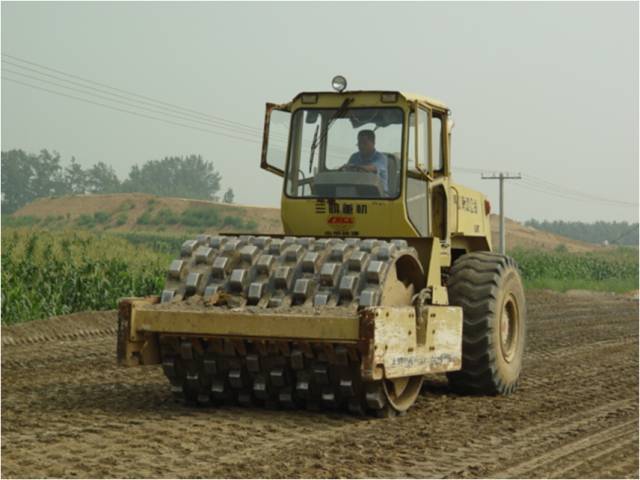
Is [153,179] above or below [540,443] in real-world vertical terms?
above

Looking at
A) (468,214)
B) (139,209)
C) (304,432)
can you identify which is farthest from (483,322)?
(139,209)

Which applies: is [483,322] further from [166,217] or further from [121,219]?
[121,219]

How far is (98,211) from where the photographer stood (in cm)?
9225

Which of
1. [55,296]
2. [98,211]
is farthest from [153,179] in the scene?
[55,296]

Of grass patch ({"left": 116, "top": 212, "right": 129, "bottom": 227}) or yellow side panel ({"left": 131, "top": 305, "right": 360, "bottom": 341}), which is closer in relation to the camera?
yellow side panel ({"left": 131, "top": 305, "right": 360, "bottom": 341})

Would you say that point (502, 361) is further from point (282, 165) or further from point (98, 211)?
point (98, 211)

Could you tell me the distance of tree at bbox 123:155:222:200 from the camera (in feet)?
473

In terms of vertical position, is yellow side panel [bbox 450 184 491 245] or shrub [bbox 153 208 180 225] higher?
shrub [bbox 153 208 180 225]

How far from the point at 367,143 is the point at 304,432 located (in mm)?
3312

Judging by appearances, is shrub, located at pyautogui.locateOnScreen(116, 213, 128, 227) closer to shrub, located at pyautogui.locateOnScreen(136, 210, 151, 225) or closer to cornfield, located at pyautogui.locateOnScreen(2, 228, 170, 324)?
shrub, located at pyautogui.locateOnScreen(136, 210, 151, 225)

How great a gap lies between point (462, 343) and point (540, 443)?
238 centimetres

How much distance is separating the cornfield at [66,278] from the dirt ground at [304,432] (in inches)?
215

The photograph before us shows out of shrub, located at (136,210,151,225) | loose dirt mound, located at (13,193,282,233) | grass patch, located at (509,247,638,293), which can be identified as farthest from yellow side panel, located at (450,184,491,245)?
shrub, located at (136,210,151,225)

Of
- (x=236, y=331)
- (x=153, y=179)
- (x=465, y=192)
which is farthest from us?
(x=153, y=179)
